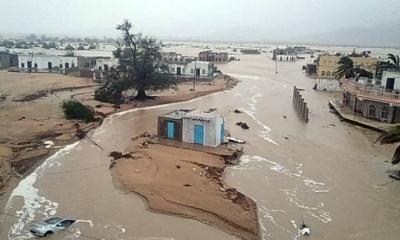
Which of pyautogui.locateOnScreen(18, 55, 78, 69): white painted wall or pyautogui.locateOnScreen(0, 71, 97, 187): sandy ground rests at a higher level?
pyautogui.locateOnScreen(18, 55, 78, 69): white painted wall

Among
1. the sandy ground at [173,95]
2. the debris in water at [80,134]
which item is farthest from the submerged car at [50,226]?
the sandy ground at [173,95]

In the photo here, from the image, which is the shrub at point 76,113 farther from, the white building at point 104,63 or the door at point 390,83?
the white building at point 104,63

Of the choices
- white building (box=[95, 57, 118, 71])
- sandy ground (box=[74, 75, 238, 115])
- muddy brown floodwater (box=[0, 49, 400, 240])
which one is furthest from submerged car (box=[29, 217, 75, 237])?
white building (box=[95, 57, 118, 71])

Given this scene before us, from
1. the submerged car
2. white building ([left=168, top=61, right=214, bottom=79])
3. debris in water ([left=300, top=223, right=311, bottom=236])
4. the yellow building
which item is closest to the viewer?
the submerged car

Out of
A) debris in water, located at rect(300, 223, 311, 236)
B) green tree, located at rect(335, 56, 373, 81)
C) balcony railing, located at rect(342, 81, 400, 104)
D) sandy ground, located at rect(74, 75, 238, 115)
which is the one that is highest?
green tree, located at rect(335, 56, 373, 81)

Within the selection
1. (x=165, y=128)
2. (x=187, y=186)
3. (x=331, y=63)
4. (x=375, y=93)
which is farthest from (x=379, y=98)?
(x=331, y=63)

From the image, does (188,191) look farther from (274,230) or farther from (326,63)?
(326,63)

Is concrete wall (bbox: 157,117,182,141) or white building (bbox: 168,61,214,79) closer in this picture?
concrete wall (bbox: 157,117,182,141)

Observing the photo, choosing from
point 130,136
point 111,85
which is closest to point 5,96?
point 111,85

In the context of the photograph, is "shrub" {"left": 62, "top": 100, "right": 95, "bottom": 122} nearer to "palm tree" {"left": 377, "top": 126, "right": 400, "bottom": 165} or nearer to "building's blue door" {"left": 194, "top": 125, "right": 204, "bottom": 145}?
"building's blue door" {"left": 194, "top": 125, "right": 204, "bottom": 145}
